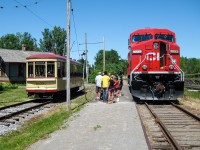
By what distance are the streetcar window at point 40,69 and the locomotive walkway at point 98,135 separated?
374 inches

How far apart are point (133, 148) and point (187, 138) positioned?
2.17m

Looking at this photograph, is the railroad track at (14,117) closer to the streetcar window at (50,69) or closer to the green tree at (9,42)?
the streetcar window at (50,69)

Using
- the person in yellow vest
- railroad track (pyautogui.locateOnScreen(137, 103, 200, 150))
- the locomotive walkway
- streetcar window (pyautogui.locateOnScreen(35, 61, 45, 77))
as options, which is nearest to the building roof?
streetcar window (pyautogui.locateOnScreen(35, 61, 45, 77))

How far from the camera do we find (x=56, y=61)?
22.2 meters

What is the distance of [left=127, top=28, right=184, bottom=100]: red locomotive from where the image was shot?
18.8 m

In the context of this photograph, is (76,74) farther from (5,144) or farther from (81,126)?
(5,144)

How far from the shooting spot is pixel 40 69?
73.9 feet

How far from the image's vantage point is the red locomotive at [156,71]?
18.8 metres

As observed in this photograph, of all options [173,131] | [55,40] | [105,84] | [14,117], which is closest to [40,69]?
[105,84]

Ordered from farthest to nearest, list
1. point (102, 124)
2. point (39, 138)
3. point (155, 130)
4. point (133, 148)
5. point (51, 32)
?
point (51, 32), point (102, 124), point (155, 130), point (39, 138), point (133, 148)

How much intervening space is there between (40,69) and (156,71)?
306 inches

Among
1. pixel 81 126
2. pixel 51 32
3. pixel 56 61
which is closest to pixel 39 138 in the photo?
pixel 81 126

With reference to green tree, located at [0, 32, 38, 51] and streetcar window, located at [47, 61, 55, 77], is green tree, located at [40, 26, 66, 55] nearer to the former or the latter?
green tree, located at [0, 32, 38, 51]

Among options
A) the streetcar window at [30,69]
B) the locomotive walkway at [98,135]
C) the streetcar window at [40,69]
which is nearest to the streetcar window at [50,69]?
the streetcar window at [40,69]
